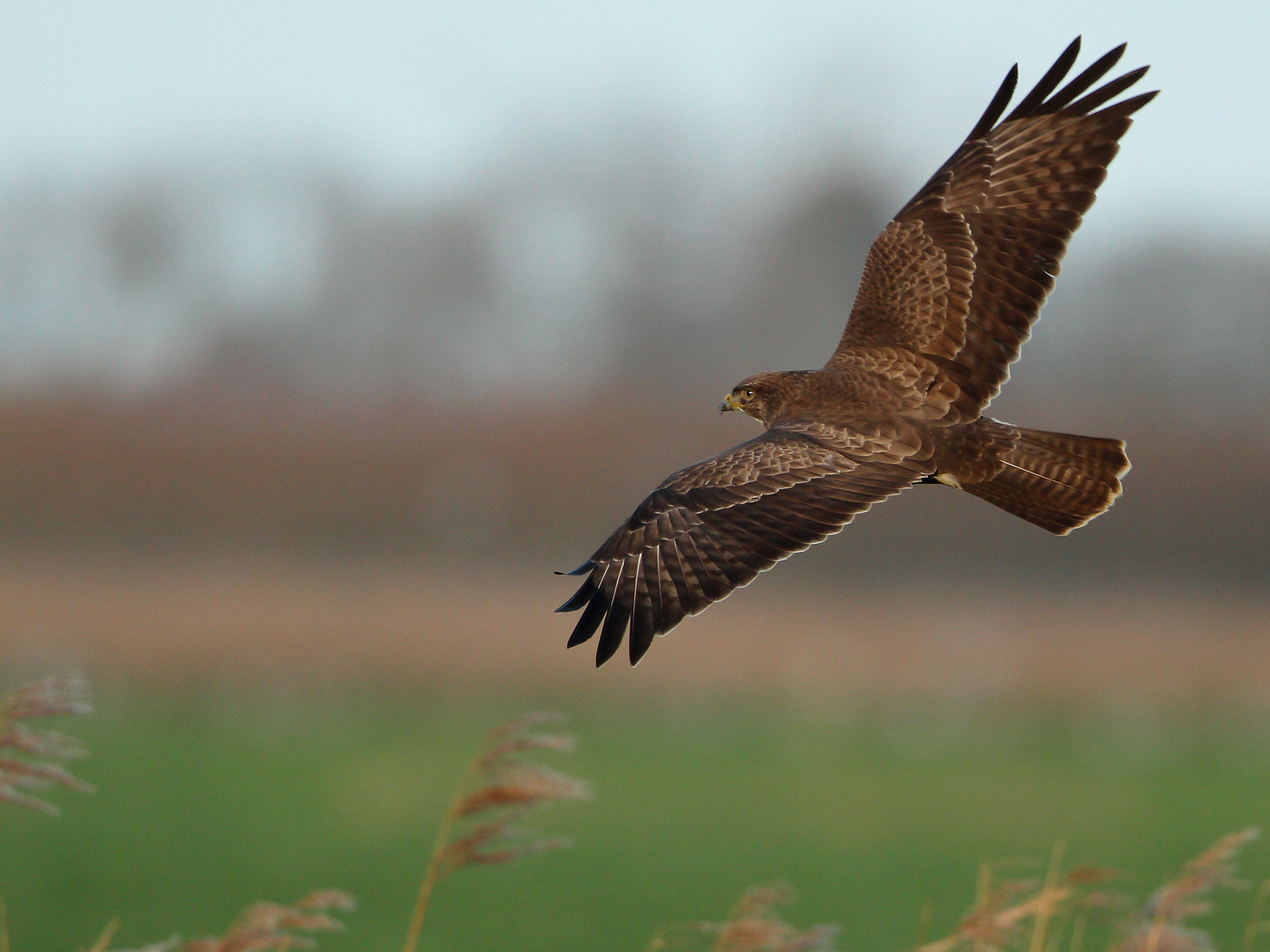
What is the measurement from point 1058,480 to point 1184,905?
60.6 inches

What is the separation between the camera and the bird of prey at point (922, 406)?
424 centimetres

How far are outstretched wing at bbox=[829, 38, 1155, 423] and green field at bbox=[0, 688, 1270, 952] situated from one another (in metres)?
12.3

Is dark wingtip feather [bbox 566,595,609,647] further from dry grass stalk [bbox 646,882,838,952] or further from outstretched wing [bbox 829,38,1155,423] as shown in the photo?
outstretched wing [bbox 829,38,1155,423]

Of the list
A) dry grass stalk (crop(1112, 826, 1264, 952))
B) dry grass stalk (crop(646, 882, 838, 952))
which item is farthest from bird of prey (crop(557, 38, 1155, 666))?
dry grass stalk (crop(1112, 826, 1264, 952))

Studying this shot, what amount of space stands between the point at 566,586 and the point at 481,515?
4706mm

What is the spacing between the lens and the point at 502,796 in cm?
349

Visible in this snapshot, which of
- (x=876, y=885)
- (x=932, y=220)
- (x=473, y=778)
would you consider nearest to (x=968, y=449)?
(x=932, y=220)

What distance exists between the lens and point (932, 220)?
5.25m

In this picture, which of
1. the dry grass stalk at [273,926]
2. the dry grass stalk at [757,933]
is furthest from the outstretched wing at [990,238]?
the dry grass stalk at [273,926]

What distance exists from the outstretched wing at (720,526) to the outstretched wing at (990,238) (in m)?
0.61

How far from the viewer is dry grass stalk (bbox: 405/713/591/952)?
3428 millimetres

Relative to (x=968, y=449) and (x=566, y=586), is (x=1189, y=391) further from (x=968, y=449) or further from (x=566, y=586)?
(x=968, y=449)

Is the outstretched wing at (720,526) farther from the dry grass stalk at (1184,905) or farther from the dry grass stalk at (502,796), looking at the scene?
the dry grass stalk at (1184,905)

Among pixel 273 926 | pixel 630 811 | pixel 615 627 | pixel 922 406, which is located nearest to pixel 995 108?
pixel 922 406
